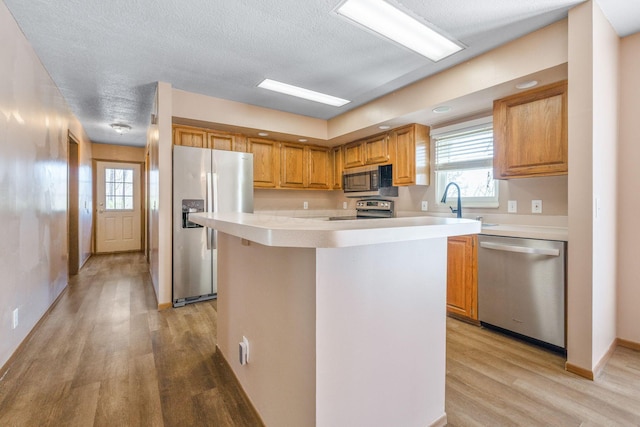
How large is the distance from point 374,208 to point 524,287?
2.22 meters

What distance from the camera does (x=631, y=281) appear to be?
7.60 ft

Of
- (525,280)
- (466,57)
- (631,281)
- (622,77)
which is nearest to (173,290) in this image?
(525,280)

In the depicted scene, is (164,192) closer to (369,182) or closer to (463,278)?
(369,182)

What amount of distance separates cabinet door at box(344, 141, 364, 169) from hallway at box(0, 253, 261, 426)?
8.99 feet

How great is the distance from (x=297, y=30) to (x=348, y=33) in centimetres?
38

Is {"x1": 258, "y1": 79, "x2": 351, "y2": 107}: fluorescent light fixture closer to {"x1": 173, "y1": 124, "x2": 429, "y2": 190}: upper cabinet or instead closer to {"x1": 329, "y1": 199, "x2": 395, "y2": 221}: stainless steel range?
{"x1": 173, "y1": 124, "x2": 429, "y2": 190}: upper cabinet

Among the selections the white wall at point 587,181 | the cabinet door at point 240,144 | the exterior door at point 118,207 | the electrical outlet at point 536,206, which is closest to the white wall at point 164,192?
the cabinet door at point 240,144

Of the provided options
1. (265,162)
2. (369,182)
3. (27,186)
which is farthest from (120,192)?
(369,182)

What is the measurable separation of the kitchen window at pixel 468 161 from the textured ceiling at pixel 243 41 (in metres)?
0.81

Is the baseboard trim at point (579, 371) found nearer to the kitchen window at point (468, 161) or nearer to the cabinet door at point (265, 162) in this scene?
the kitchen window at point (468, 161)

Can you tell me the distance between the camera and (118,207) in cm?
654

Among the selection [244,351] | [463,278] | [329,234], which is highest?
[329,234]

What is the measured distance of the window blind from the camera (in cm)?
311

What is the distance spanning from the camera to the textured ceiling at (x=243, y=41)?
1.96 m
